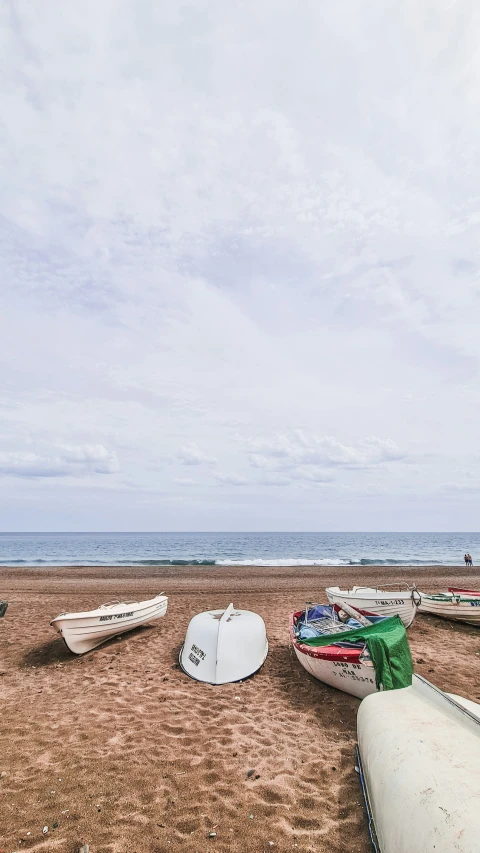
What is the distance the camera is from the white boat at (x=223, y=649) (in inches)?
327

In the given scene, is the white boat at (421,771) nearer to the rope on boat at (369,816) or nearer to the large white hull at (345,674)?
the rope on boat at (369,816)

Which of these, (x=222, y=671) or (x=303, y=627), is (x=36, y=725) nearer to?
(x=222, y=671)

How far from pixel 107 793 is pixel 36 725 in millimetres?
2440

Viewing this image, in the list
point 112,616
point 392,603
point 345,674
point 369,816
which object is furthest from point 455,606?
point 112,616

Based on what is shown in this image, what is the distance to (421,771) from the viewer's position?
379cm

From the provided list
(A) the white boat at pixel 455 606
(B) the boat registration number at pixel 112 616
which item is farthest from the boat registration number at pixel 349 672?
(A) the white boat at pixel 455 606

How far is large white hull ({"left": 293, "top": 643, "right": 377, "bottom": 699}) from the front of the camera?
6941 millimetres

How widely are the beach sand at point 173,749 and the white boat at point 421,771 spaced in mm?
693

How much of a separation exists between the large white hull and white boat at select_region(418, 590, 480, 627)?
677 centimetres

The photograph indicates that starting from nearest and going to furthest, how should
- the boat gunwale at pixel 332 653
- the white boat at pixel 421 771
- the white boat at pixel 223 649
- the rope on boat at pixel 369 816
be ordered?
the white boat at pixel 421 771 < the rope on boat at pixel 369 816 < the boat gunwale at pixel 332 653 < the white boat at pixel 223 649

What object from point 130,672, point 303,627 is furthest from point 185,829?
point 303,627

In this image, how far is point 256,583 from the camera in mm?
26031

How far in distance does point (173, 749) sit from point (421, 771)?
3.70 meters

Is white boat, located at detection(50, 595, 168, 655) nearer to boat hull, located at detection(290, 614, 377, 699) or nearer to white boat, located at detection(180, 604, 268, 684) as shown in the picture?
white boat, located at detection(180, 604, 268, 684)
